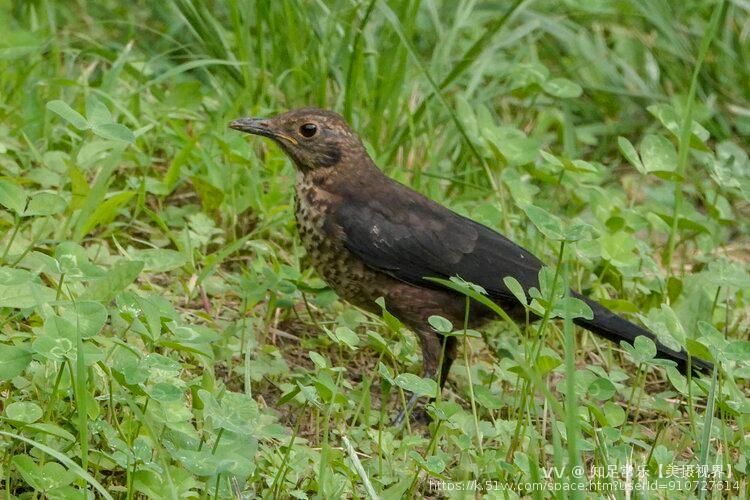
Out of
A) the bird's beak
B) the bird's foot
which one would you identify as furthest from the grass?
the bird's beak

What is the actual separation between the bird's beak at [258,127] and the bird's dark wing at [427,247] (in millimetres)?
466

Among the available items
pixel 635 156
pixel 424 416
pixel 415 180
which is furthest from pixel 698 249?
pixel 424 416

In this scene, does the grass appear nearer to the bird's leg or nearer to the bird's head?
the bird's leg

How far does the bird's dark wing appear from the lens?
4.75 metres

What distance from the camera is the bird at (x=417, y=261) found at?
4.72 metres

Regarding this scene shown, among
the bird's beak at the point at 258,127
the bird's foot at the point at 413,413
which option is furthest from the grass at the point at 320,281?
the bird's beak at the point at 258,127

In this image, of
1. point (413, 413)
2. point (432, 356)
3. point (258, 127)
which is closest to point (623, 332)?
point (432, 356)

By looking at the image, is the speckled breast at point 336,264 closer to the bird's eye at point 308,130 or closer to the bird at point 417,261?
the bird at point 417,261

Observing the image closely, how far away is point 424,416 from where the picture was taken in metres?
4.73

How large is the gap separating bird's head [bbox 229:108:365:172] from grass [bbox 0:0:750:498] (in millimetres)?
263

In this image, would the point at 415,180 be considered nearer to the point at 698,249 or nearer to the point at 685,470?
the point at 698,249

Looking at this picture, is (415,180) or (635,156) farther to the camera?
(415,180)

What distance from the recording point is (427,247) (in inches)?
189

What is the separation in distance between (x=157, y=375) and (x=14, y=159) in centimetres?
186
